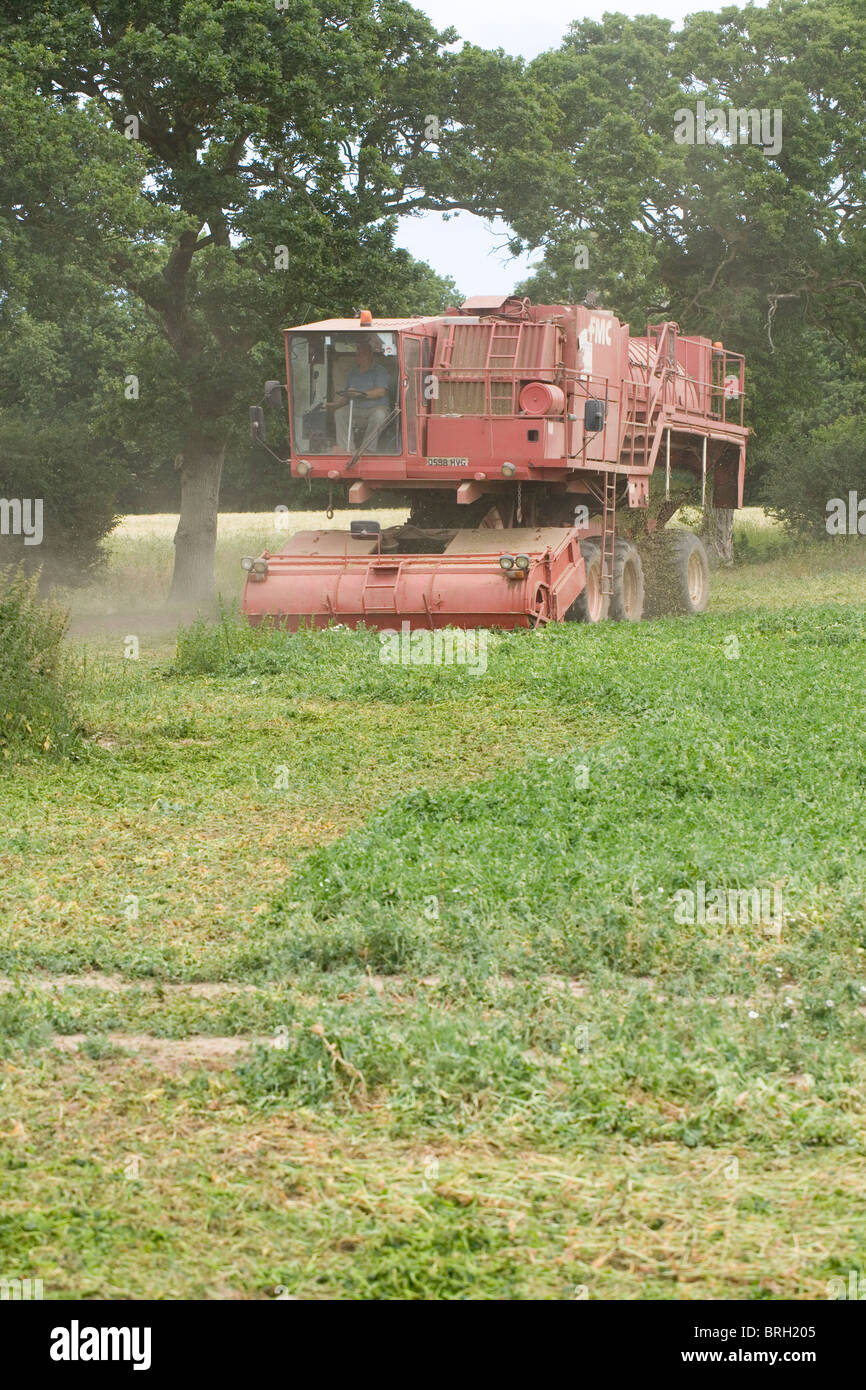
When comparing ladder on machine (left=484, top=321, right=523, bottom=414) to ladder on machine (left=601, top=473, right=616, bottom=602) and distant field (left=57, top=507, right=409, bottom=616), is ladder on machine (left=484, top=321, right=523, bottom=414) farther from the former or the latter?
distant field (left=57, top=507, right=409, bottom=616)

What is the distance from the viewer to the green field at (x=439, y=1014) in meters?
3.98

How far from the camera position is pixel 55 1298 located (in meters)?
3.73

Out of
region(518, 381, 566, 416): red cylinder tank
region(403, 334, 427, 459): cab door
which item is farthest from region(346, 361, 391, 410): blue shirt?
region(518, 381, 566, 416): red cylinder tank

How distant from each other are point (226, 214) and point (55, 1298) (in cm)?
2174

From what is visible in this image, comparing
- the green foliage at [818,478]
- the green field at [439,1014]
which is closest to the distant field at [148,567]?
the green foliage at [818,478]

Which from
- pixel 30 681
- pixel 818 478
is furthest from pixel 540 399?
pixel 818 478

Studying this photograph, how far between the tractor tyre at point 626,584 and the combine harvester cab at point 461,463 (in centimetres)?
5

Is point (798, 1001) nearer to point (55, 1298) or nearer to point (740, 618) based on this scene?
point (55, 1298)

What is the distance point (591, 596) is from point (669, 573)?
344 centimetres

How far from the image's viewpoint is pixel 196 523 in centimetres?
2606

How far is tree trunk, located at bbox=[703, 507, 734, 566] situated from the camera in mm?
34281

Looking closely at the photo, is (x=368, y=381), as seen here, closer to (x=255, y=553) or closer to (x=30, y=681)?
(x=30, y=681)

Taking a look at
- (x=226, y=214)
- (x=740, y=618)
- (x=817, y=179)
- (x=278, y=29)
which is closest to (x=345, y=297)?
(x=226, y=214)

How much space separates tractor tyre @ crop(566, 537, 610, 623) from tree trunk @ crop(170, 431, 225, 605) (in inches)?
310
